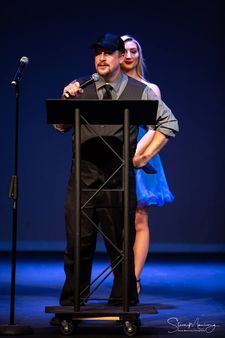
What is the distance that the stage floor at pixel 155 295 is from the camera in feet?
13.3

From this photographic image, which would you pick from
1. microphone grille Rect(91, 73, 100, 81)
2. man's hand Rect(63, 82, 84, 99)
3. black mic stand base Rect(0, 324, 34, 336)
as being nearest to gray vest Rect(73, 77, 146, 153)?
microphone grille Rect(91, 73, 100, 81)

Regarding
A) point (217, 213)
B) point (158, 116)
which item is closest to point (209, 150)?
point (217, 213)

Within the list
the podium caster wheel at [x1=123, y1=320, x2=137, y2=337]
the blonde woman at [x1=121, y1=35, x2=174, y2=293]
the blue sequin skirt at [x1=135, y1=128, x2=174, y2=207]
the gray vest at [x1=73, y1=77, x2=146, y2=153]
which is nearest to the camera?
the podium caster wheel at [x1=123, y1=320, x2=137, y2=337]

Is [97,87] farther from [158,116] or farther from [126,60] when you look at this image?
[126,60]

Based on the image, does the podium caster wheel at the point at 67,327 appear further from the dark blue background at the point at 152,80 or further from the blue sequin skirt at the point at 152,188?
the dark blue background at the point at 152,80

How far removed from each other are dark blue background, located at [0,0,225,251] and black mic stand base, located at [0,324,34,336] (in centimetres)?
404

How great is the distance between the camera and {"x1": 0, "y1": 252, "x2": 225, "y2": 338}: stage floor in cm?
405

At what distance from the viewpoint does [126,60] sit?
5.11 m

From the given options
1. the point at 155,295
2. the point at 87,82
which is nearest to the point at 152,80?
the point at 155,295

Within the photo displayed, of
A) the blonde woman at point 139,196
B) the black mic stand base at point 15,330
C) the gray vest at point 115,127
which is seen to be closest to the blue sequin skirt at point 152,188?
the blonde woman at point 139,196

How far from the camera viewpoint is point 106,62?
4113 mm

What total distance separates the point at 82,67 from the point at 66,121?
4.11m

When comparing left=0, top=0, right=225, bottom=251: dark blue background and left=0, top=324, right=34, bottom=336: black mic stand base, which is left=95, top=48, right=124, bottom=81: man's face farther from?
left=0, top=0, right=225, bottom=251: dark blue background

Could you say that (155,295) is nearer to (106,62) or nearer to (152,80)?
(106,62)
